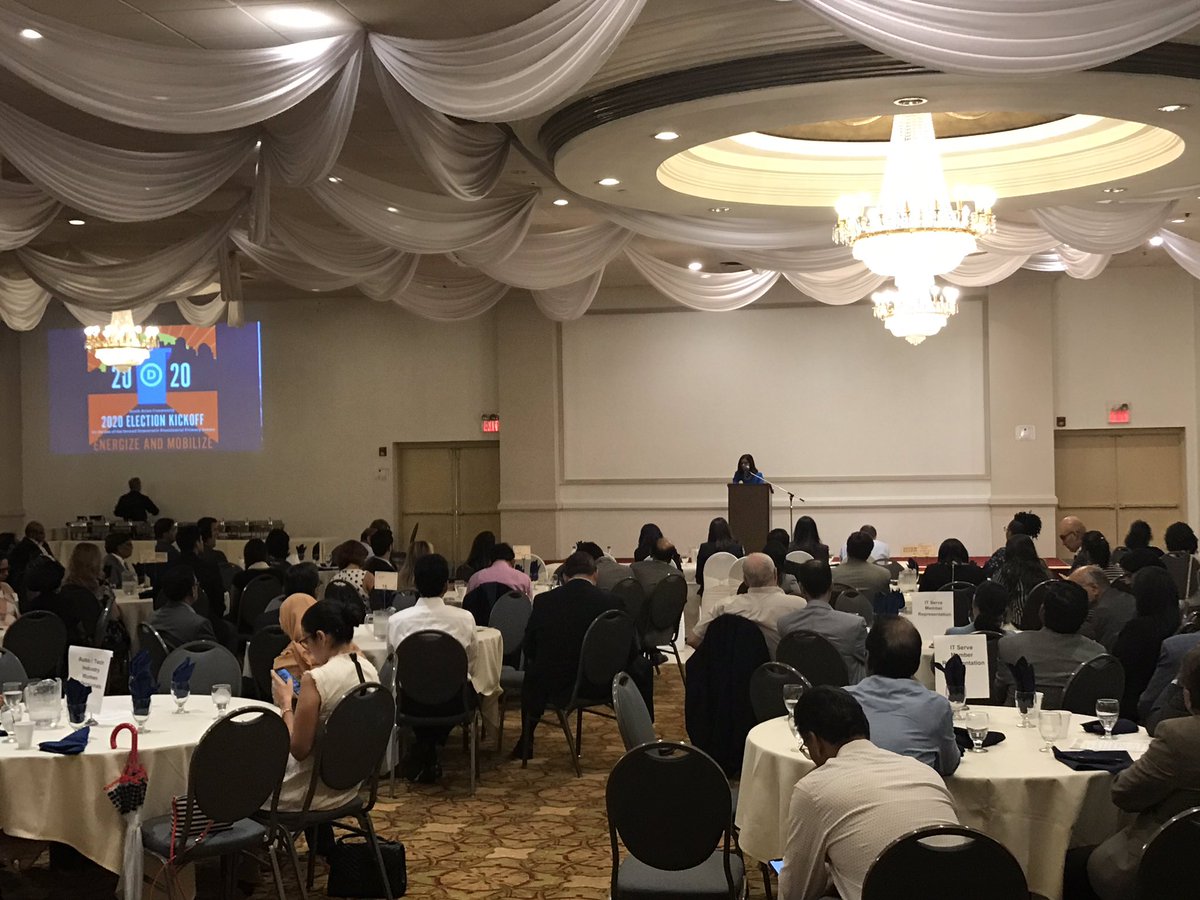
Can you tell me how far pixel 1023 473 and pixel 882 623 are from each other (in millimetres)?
13240

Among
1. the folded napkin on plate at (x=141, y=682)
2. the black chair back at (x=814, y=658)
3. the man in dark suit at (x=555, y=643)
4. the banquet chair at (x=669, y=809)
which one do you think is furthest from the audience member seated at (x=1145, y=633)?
the folded napkin on plate at (x=141, y=682)

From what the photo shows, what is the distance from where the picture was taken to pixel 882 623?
424 centimetres

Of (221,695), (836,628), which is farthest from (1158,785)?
(221,695)

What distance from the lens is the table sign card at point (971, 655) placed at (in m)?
4.99

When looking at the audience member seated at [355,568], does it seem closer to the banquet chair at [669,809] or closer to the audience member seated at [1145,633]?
the audience member seated at [1145,633]

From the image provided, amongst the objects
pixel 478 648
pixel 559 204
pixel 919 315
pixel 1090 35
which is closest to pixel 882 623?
pixel 1090 35

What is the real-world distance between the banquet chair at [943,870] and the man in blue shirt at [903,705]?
0.93 m

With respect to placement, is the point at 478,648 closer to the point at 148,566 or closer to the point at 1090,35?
the point at 1090,35

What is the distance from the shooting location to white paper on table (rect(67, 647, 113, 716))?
516cm

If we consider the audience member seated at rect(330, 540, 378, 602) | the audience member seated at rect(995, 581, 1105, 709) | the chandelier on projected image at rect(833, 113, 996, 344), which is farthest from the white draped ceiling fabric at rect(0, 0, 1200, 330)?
the audience member seated at rect(995, 581, 1105, 709)

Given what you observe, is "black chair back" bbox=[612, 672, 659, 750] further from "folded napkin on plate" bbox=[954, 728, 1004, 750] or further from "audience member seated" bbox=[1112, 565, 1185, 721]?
"audience member seated" bbox=[1112, 565, 1185, 721]

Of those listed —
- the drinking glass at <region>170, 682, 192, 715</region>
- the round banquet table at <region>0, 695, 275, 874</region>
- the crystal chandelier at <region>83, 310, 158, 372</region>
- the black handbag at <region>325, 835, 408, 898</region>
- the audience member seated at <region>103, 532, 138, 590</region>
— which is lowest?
the black handbag at <region>325, 835, 408, 898</region>

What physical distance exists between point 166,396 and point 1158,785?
1720cm

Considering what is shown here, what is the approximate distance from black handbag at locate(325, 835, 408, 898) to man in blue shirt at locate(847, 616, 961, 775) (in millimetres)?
2236
